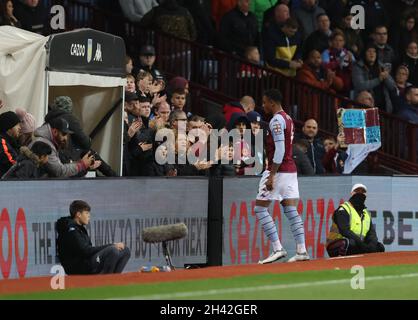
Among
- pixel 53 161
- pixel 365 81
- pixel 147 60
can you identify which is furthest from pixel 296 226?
pixel 365 81

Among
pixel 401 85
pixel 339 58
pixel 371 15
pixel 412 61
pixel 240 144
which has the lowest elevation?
pixel 240 144

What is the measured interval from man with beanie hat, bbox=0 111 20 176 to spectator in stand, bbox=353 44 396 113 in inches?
432

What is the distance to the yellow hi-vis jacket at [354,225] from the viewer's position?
20.1 m

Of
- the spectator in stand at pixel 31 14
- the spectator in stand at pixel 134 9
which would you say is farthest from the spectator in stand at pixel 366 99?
the spectator in stand at pixel 31 14

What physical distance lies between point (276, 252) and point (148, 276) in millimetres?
3249

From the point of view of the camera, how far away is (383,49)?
28.3m

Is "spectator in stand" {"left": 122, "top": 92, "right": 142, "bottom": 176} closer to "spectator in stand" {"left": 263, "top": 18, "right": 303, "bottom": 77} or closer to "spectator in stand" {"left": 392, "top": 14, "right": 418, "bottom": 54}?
"spectator in stand" {"left": 263, "top": 18, "right": 303, "bottom": 77}

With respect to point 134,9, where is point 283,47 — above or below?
below

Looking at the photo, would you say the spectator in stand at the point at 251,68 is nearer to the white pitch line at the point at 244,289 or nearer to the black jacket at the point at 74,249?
the black jacket at the point at 74,249

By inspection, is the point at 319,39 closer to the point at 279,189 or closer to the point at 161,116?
the point at 161,116

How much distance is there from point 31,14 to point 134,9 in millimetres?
2899

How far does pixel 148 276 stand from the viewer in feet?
51.8

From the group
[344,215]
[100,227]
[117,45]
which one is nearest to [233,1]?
[117,45]
